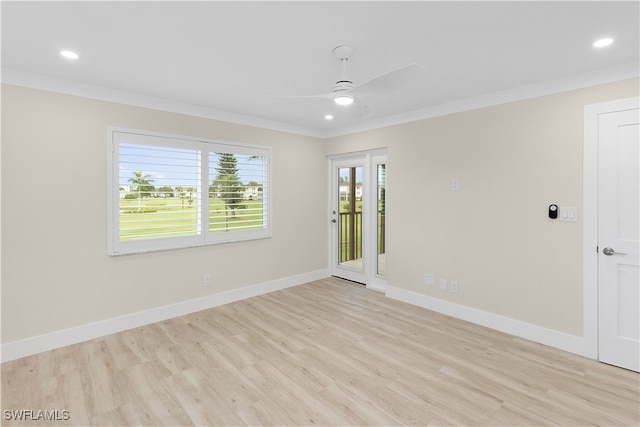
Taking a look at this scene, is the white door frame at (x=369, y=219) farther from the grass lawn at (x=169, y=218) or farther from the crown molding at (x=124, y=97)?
the grass lawn at (x=169, y=218)

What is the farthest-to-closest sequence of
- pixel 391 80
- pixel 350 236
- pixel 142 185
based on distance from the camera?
pixel 350 236
pixel 142 185
pixel 391 80

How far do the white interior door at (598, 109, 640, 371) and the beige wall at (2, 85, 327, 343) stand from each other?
13.3ft

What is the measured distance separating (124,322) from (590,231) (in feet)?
15.3

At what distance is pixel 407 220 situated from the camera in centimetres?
420

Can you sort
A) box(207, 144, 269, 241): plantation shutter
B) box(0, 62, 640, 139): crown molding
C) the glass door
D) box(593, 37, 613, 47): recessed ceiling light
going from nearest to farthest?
box(593, 37, 613, 47): recessed ceiling light
box(0, 62, 640, 139): crown molding
box(207, 144, 269, 241): plantation shutter
the glass door

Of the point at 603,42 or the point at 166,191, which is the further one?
the point at 166,191

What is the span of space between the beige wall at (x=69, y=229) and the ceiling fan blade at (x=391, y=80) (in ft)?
8.10

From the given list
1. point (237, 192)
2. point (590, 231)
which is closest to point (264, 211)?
point (237, 192)

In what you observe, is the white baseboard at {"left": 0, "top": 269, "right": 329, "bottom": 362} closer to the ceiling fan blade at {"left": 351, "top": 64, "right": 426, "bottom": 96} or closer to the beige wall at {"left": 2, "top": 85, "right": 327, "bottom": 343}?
the beige wall at {"left": 2, "top": 85, "right": 327, "bottom": 343}

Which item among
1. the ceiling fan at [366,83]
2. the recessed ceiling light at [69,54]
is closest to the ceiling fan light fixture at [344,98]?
the ceiling fan at [366,83]

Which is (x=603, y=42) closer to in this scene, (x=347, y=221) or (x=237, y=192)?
(x=347, y=221)

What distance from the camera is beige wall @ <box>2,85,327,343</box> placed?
108 inches

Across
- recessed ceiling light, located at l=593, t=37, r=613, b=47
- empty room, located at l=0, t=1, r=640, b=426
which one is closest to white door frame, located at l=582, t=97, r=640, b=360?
empty room, located at l=0, t=1, r=640, b=426

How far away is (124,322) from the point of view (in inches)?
131
